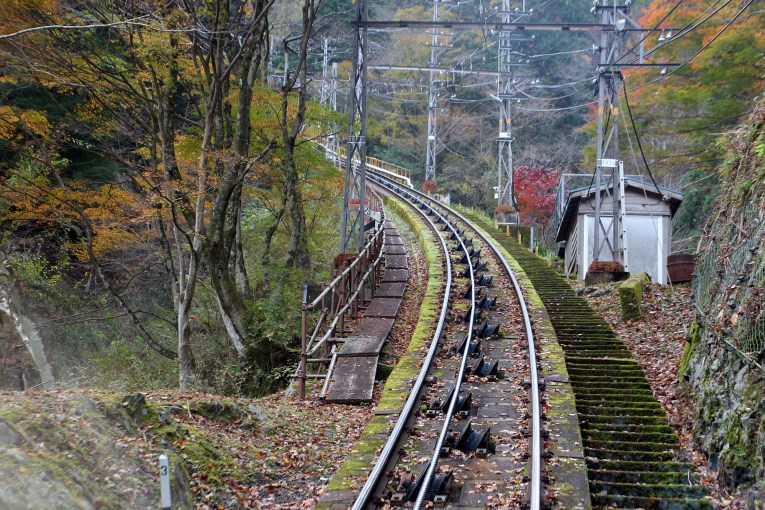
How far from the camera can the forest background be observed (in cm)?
1369

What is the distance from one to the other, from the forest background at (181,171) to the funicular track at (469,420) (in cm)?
365

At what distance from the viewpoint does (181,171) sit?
16.6 meters

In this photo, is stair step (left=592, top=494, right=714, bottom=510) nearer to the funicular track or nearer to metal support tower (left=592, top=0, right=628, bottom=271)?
the funicular track

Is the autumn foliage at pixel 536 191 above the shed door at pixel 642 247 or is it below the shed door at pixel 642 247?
above

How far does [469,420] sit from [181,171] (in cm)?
1082

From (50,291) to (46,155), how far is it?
644 centimetres

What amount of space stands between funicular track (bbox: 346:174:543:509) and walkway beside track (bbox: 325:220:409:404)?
3.49ft

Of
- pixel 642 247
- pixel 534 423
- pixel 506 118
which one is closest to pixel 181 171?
pixel 534 423

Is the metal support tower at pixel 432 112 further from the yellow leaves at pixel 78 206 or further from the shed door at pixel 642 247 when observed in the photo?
the yellow leaves at pixel 78 206

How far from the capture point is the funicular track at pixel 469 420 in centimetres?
675

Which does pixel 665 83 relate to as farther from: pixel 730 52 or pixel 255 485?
pixel 255 485

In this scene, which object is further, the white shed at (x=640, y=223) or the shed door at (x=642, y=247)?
the shed door at (x=642, y=247)

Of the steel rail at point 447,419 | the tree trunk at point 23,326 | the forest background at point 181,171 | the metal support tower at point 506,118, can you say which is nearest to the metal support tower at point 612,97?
the forest background at point 181,171

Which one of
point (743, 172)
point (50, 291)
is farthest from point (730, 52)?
point (50, 291)
